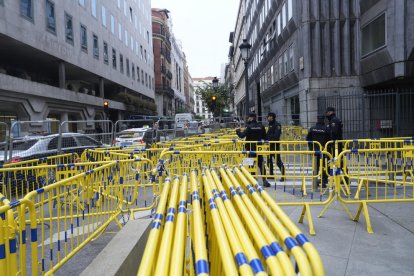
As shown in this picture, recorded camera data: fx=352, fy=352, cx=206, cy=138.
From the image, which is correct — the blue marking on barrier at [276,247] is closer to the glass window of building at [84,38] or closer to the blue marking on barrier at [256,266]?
the blue marking on barrier at [256,266]

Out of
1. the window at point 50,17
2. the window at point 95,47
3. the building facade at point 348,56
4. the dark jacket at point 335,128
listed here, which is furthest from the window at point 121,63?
the dark jacket at point 335,128

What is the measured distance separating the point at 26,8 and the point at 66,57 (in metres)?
5.26

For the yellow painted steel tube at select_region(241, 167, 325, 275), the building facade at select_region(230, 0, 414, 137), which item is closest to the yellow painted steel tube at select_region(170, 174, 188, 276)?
the yellow painted steel tube at select_region(241, 167, 325, 275)

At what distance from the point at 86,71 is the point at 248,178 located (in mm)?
30381

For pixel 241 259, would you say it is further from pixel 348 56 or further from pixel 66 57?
pixel 66 57

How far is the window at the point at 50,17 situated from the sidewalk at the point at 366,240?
23129mm

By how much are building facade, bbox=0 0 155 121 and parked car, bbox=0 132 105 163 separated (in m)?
9.77

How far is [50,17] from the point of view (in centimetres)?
2441

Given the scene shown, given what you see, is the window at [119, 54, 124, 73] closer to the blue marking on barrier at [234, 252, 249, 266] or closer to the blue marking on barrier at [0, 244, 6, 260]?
the blue marking on barrier at [0, 244, 6, 260]

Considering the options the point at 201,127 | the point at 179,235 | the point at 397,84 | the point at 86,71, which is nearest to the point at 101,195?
the point at 179,235

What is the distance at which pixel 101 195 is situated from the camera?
5570 mm

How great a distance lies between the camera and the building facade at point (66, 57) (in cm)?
2075

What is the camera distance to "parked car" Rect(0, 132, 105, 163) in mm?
9359

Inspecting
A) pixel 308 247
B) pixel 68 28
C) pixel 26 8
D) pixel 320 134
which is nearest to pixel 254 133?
pixel 320 134
